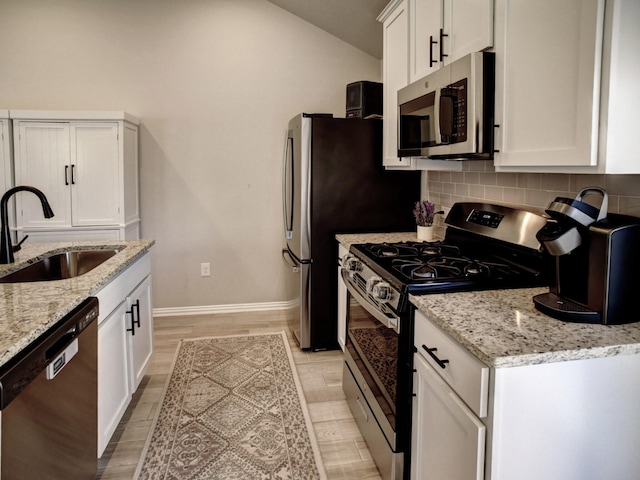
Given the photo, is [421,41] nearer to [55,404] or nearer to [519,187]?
[519,187]

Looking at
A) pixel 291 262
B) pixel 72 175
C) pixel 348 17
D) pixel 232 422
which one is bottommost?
pixel 232 422

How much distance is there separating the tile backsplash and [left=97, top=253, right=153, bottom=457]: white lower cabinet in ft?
6.03

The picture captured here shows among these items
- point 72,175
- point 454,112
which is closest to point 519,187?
point 454,112

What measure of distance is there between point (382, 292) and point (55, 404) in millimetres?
1154

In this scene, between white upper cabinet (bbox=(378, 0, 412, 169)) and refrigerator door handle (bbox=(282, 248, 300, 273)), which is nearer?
white upper cabinet (bbox=(378, 0, 412, 169))


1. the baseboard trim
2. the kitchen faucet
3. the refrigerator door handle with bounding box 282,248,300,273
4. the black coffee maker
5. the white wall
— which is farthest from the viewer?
the baseboard trim

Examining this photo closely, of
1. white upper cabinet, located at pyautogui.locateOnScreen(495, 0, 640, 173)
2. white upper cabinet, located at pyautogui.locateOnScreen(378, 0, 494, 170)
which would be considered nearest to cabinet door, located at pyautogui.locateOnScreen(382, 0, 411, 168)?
white upper cabinet, located at pyautogui.locateOnScreen(378, 0, 494, 170)

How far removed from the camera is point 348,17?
12.2 feet

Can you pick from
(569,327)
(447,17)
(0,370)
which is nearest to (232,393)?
(0,370)

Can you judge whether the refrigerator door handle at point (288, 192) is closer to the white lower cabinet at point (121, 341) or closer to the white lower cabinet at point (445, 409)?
the white lower cabinet at point (121, 341)

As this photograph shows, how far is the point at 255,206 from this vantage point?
431 centimetres

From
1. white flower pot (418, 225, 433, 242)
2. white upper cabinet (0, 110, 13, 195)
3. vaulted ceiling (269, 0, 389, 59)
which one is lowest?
white flower pot (418, 225, 433, 242)

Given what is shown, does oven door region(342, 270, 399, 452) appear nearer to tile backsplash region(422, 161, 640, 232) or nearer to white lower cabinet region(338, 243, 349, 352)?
white lower cabinet region(338, 243, 349, 352)

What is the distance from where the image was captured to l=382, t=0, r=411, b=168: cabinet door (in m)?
2.71
